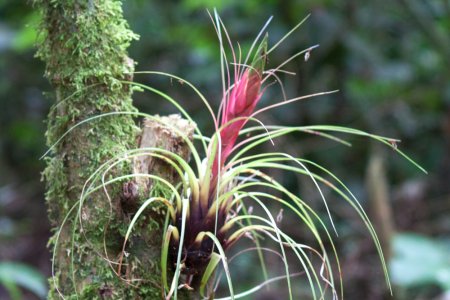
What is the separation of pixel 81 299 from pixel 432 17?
2.59 metres

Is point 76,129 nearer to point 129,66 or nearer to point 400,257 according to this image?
point 129,66

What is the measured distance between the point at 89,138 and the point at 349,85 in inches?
97.1

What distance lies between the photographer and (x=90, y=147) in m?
0.94

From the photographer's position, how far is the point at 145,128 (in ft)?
3.28

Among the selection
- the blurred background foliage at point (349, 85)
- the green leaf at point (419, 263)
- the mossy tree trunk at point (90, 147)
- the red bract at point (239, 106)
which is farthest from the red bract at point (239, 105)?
the blurred background foliage at point (349, 85)

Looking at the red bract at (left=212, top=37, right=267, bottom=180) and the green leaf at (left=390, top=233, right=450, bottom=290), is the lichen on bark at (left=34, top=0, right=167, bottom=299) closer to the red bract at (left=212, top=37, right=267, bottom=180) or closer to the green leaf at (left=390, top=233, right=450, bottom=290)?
the red bract at (left=212, top=37, right=267, bottom=180)

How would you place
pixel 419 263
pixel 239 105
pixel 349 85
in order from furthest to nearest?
pixel 349 85
pixel 419 263
pixel 239 105

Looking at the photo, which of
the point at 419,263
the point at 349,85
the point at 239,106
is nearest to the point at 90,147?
the point at 239,106

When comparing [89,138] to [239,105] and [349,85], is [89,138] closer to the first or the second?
[239,105]

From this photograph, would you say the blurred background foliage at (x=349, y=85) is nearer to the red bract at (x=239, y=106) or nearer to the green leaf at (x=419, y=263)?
the green leaf at (x=419, y=263)

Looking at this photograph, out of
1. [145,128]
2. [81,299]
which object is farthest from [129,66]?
[81,299]

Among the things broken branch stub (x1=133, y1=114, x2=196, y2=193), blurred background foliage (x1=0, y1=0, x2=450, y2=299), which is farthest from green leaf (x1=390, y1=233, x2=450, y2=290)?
broken branch stub (x1=133, y1=114, x2=196, y2=193)

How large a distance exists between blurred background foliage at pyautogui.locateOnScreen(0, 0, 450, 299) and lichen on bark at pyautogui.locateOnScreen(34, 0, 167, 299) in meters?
1.81

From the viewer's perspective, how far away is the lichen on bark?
91 centimetres
